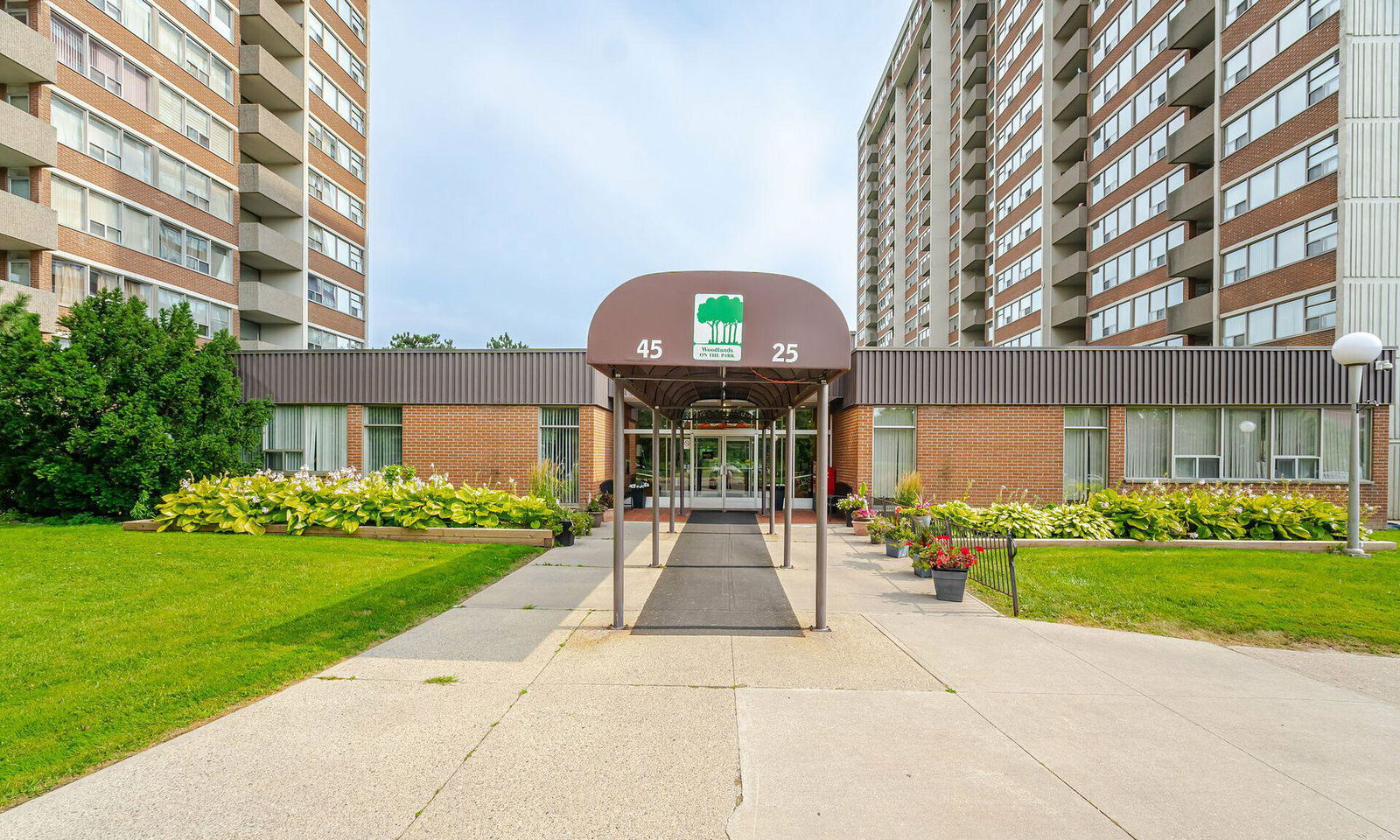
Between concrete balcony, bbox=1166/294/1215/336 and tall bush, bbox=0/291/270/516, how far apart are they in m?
36.0

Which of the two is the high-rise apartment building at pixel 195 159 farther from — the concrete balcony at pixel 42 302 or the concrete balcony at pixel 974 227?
the concrete balcony at pixel 974 227

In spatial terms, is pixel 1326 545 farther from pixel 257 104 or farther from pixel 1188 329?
pixel 257 104

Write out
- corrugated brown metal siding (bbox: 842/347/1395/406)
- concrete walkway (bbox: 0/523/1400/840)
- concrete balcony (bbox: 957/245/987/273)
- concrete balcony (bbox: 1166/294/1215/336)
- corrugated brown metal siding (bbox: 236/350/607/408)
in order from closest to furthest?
concrete walkway (bbox: 0/523/1400/840), corrugated brown metal siding (bbox: 842/347/1395/406), corrugated brown metal siding (bbox: 236/350/607/408), concrete balcony (bbox: 1166/294/1215/336), concrete balcony (bbox: 957/245/987/273)

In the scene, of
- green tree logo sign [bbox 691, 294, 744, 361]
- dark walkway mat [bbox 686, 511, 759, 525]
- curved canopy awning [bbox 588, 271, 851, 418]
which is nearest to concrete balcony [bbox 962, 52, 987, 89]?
dark walkway mat [bbox 686, 511, 759, 525]

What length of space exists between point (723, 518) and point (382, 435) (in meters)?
10.0

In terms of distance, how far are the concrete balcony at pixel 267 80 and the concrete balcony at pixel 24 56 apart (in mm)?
10121

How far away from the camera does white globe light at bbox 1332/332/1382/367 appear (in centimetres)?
1177

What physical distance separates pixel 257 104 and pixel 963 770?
3923 centimetres

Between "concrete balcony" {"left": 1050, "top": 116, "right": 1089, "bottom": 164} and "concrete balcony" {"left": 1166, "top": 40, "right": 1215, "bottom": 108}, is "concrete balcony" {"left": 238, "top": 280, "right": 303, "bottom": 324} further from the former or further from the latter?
"concrete balcony" {"left": 1050, "top": 116, "right": 1089, "bottom": 164}

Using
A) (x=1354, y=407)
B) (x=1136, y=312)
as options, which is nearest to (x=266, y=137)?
(x=1354, y=407)

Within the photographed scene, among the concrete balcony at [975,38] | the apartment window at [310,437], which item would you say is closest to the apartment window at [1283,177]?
the concrete balcony at [975,38]

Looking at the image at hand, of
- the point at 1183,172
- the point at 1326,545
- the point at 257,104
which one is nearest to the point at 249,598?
the point at 1326,545

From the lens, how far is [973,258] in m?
50.3

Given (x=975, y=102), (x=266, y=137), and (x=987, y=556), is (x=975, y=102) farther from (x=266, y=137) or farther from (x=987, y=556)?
(x=987, y=556)
